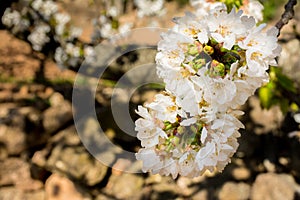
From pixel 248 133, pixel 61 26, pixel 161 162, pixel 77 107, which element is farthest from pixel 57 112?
pixel 161 162

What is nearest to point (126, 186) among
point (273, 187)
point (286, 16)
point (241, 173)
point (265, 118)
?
point (241, 173)

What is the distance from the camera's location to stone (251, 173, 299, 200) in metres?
2.27

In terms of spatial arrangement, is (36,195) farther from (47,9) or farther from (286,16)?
(286,16)

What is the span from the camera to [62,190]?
2.63m

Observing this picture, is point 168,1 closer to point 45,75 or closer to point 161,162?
point 45,75

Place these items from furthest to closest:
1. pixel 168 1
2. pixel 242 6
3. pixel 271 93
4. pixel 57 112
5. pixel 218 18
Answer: pixel 168 1, pixel 57 112, pixel 271 93, pixel 242 6, pixel 218 18

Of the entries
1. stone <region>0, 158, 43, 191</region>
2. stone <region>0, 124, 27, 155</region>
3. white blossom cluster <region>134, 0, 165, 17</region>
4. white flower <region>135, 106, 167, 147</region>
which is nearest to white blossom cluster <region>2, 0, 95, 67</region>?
white blossom cluster <region>134, 0, 165, 17</region>

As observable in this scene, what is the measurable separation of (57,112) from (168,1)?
140 inches

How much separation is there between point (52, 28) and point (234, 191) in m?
2.62

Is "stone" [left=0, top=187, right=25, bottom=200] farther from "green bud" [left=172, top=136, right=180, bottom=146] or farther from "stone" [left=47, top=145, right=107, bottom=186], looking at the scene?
"green bud" [left=172, top=136, right=180, bottom=146]

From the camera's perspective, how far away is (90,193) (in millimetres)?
2611

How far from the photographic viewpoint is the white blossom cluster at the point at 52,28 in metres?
3.61

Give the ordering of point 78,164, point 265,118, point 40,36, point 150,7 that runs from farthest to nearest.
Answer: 1. point 150,7
2. point 40,36
3. point 265,118
4. point 78,164

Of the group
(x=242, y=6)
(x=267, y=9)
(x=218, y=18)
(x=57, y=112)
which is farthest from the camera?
(x=267, y=9)
